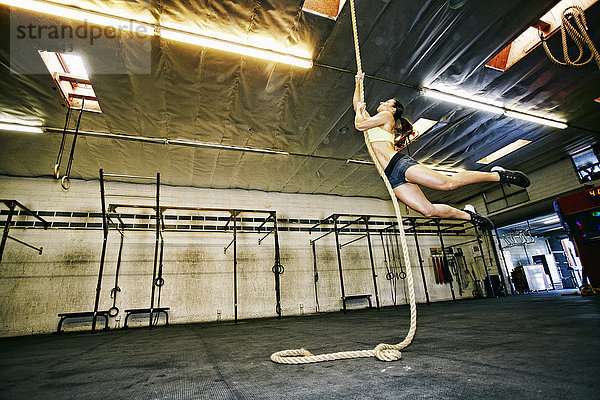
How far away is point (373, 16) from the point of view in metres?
3.06

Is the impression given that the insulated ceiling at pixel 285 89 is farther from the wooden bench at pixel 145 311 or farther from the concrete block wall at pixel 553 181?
the wooden bench at pixel 145 311

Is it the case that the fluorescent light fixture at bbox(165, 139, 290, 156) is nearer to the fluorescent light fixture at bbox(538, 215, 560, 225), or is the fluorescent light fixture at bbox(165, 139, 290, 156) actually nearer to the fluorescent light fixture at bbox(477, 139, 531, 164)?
the fluorescent light fixture at bbox(477, 139, 531, 164)

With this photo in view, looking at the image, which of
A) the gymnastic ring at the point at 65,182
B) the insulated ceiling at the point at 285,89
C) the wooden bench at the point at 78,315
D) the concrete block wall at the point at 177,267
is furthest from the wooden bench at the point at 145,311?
the insulated ceiling at the point at 285,89

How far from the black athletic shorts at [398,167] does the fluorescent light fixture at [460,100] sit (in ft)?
8.82

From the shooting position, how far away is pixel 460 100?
454cm

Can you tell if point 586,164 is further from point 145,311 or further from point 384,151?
point 145,311

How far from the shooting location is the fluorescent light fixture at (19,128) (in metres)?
4.42

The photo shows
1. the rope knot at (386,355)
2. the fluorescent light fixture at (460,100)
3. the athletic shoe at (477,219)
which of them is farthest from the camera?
the fluorescent light fixture at (460,100)

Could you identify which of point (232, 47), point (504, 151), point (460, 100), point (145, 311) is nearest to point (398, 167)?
point (232, 47)

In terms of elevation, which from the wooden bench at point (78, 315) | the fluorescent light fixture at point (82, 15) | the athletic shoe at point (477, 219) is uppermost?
the fluorescent light fixture at point (82, 15)

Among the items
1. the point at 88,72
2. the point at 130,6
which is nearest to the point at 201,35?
the point at 130,6

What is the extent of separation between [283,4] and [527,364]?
3490 mm

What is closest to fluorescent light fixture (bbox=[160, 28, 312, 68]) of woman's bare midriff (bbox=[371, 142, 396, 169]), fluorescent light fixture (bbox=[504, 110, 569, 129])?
woman's bare midriff (bbox=[371, 142, 396, 169])

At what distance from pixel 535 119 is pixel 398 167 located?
200 inches
